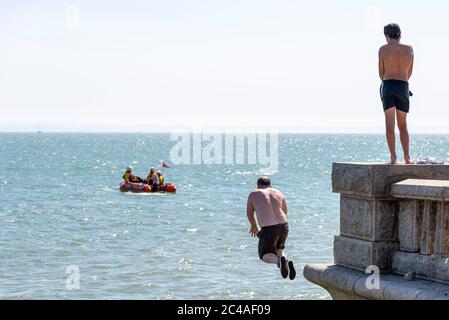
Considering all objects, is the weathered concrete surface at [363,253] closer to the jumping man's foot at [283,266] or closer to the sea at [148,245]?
the jumping man's foot at [283,266]

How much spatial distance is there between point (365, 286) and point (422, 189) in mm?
936

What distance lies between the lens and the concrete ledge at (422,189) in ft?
24.2

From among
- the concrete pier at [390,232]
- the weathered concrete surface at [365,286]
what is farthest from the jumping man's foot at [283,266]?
the concrete pier at [390,232]

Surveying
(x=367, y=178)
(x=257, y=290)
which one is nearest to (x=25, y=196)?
(x=257, y=290)

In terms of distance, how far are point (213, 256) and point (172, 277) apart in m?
3.93

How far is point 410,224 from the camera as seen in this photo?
7867 millimetres

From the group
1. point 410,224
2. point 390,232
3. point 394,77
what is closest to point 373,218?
point 390,232

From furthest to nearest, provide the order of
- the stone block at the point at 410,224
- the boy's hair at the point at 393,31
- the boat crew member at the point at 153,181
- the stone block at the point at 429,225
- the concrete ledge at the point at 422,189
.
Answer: the boat crew member at the point at 153,181 → the boy's hair at the point at 393,31 → the stone block at the point at 410,224 → the stone block at the point at 429,225 → the concrete ledge at the point at 422,189

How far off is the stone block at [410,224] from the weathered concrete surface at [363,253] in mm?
113

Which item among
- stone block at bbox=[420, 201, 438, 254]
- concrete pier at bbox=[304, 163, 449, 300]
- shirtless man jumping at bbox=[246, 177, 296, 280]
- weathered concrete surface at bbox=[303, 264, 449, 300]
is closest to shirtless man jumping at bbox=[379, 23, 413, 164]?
concrete pier at bbox=[304, 163, 449, 300]

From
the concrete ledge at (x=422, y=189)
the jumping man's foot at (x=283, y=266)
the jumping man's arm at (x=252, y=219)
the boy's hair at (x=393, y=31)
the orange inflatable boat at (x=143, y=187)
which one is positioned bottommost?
the orange inflatable boat at (x=143, y=187)

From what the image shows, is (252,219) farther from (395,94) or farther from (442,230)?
(442,230)

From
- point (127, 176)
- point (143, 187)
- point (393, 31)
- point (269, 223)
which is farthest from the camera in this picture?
point (143, 187)
